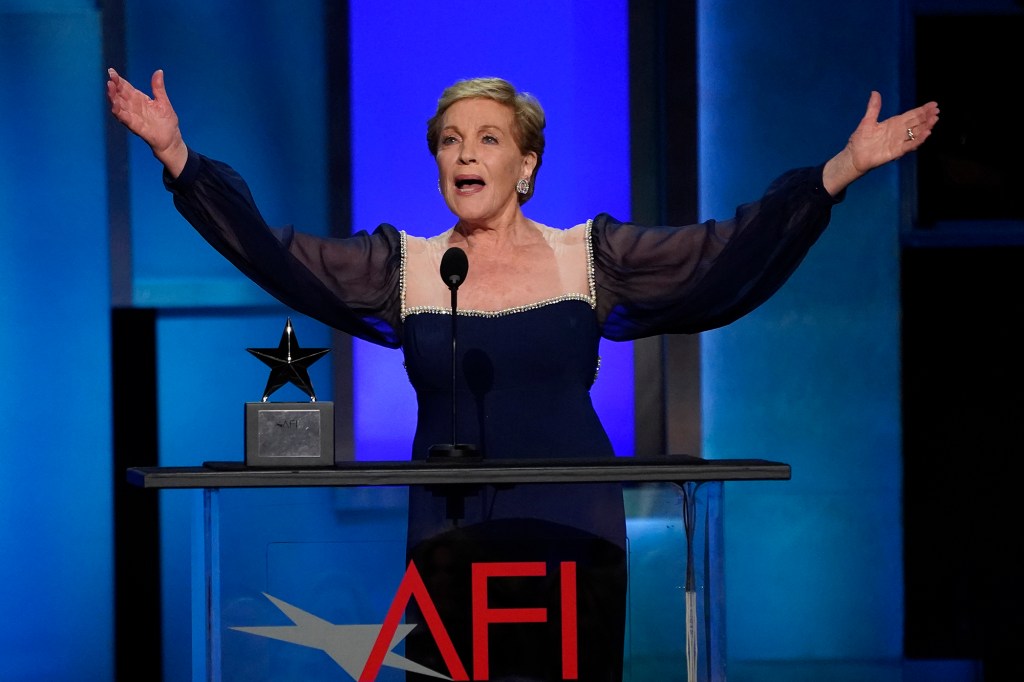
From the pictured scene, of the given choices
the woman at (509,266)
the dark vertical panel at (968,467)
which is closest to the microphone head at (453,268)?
the woman at (509,266)

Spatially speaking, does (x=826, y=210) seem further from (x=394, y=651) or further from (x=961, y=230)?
(x=961, y=230)

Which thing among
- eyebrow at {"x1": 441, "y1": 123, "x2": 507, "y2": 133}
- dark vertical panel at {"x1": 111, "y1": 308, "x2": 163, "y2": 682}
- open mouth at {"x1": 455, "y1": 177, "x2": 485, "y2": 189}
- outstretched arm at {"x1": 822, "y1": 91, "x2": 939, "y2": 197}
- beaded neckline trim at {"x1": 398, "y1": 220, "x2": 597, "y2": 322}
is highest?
eyebrow at {"x1": 441, "y1": 123, "x2": 507, "y2": 133}

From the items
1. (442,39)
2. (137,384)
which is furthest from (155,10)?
(137,384)

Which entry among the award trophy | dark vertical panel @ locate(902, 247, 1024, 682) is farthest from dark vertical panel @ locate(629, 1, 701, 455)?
the award trophy

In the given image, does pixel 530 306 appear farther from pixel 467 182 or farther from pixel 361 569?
pixel 361 569

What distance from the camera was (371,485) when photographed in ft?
7.62

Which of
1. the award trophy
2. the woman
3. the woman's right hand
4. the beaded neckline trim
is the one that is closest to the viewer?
the award trophy

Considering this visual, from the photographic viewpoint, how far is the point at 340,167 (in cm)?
433

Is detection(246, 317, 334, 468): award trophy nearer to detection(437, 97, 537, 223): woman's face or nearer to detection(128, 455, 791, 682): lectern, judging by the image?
detection(128, 455, 791, 682): lectern

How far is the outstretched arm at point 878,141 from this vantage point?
2801 mm

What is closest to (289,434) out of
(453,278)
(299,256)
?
(453,278)

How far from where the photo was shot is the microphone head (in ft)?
8.51

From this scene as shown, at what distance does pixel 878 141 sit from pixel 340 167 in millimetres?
2031

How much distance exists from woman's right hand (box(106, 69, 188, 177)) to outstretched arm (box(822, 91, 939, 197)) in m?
1.39
